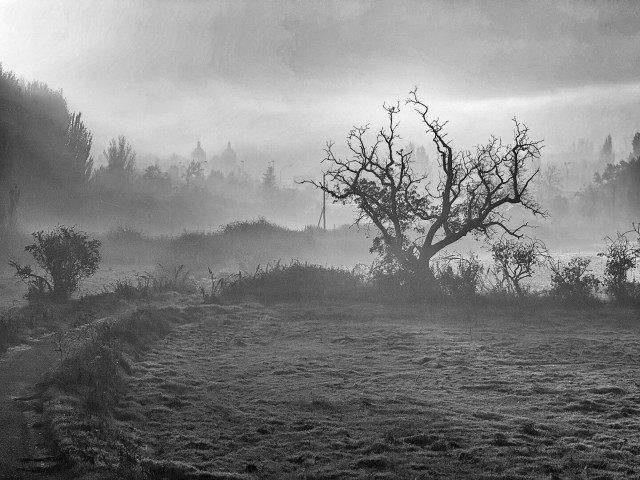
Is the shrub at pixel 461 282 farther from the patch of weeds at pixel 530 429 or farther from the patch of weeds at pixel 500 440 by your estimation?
the patch of weeds at pixel 500 440

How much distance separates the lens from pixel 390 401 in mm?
11258

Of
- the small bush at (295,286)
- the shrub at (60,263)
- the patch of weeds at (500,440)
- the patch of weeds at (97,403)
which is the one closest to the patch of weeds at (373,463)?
the patch of weeds at (500,440)

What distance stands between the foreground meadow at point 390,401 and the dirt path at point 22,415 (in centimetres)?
149

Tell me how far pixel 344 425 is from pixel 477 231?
19579mm

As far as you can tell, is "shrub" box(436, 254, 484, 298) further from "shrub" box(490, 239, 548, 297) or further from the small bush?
the small bush

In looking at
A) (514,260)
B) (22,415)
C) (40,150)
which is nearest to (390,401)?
(22,415)

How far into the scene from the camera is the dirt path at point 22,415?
25.7 feet

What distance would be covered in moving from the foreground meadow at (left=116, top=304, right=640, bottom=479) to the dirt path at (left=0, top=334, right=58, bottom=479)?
4.89 ft

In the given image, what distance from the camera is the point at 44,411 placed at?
10.0 metres

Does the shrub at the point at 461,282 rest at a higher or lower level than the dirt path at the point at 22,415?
higher

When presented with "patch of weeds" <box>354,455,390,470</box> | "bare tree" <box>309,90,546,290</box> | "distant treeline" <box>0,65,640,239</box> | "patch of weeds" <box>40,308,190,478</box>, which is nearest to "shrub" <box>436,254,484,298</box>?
"bare tree" <box>309,90,546,290</box>

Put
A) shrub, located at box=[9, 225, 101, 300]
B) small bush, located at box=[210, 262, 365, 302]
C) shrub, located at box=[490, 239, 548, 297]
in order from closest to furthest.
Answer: shrub, located at box=[9, 225, 101, 300]
small bush, located at box=[210, 262, 365, 302]
shrub, located at box=[490, 239, 548, 297]

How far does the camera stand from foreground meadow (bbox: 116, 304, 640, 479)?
825 centimetres

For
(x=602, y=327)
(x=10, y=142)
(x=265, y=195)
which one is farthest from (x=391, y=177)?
(x=265, y=195)
